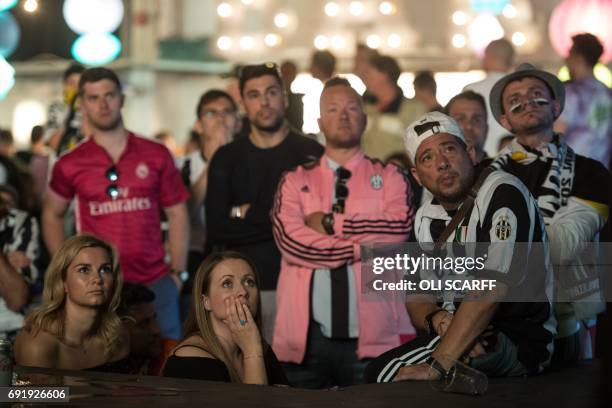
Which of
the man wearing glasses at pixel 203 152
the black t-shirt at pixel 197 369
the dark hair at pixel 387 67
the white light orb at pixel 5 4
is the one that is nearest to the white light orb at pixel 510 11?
the white light orb at pixel 5 4

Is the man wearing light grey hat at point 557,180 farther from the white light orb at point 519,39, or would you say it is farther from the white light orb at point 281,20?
the white light orb at point 281,20

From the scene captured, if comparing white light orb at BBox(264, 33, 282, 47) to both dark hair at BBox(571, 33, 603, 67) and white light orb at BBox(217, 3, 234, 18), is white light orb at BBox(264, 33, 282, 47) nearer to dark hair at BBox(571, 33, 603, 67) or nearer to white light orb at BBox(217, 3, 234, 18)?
white light orb at BBox(217, 3, 234, 18)

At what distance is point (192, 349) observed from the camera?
694 cm

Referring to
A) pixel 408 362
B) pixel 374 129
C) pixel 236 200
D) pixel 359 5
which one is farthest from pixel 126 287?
pixel 359 5

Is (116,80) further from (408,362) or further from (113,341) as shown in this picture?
(408,362)

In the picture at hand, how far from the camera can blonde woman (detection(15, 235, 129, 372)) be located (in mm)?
7684

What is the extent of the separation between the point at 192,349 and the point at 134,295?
203 centimetres

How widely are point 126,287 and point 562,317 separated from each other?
9.67ft

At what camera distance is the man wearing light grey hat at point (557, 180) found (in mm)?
7355

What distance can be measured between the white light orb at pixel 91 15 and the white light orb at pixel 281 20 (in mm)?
5280

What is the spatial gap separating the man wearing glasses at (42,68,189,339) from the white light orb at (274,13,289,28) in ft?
40.7

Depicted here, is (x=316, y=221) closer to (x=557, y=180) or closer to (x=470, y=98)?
(x=557, y=180)

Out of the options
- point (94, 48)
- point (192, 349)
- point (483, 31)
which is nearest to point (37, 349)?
point (192, 349)

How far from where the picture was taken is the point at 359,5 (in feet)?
71.1
